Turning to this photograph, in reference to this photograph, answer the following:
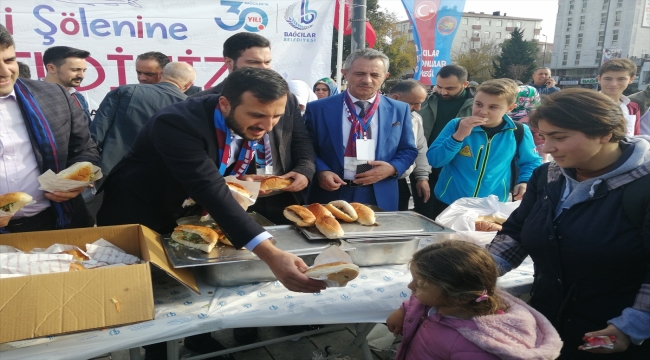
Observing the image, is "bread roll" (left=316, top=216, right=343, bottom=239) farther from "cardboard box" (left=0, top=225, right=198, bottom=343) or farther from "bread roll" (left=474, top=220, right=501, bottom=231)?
"bread roll" (left=474, top=220, right=501, bottom=231)

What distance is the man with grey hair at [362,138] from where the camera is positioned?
2941 mm

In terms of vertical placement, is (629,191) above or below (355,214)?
above

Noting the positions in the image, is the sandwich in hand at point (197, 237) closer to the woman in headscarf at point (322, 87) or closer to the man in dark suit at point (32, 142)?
the man in dark suit at point (32, 142)

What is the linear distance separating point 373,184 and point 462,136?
70 cm

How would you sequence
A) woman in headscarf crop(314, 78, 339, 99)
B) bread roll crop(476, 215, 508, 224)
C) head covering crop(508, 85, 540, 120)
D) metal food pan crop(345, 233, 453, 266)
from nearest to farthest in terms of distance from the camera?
1. metal food pan crop(345, 233, 453, 266)
2. bread roll crop(476, 215, 508, 224)
3. head covering crop(508, 85, 540, 120)
4. woman in headscarf crop(314, 78, 339, 99)

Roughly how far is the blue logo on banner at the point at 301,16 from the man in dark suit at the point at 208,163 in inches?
152

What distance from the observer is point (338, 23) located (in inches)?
231

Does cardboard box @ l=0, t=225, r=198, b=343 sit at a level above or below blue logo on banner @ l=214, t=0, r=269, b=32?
below

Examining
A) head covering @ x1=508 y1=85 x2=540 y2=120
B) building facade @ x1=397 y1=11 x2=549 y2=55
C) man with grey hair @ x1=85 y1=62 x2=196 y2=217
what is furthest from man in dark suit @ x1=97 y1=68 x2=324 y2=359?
building facade @ x1=397 y1=11 x2=549 y2=55

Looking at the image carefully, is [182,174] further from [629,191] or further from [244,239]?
[629,191]

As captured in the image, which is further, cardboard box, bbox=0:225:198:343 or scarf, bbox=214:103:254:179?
scarf, bbox=214:103:254:179

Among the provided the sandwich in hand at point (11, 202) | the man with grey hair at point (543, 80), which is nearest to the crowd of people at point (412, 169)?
the sandwich in hand at point (11, 202)

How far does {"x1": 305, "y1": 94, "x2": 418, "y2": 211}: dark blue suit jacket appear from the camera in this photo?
297cm

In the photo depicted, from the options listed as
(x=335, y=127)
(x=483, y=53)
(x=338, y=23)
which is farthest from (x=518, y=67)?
(x=335, y=127)
